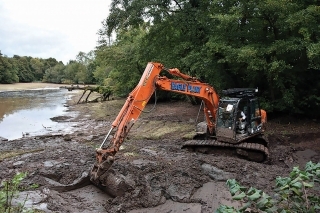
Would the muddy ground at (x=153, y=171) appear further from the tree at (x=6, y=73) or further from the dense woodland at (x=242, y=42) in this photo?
the tree at (x=6, y=73)

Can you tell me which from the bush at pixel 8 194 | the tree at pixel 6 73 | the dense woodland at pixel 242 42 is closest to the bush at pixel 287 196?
the bush at pixel 8 194

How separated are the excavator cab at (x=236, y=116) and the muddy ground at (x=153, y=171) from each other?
28.2 inches

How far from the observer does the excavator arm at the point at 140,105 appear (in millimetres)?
6531

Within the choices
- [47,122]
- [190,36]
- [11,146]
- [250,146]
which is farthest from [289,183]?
[47,122]

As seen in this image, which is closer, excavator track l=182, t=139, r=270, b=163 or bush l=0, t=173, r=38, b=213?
bush l=0, t=173, r=38, b=213

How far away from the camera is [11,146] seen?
38.2ft

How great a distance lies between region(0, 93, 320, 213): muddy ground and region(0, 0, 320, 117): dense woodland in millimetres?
2555

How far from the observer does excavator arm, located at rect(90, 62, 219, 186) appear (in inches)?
257

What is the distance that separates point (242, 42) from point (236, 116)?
19.9 ft

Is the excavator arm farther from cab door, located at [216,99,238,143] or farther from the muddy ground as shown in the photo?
cab door, located at [216,99,238,143]

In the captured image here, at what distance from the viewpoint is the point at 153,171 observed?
295 inches

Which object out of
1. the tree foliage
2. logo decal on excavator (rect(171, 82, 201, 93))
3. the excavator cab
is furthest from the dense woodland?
logo decal on excavator (rect(171, 82, 201, 93))

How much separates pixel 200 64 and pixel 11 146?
8.77m

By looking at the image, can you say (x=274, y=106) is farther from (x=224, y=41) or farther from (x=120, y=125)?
(x=120, y=125)
